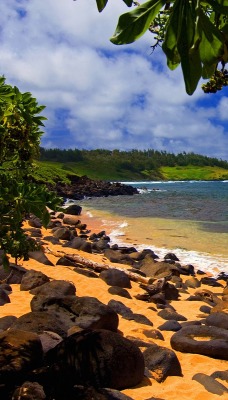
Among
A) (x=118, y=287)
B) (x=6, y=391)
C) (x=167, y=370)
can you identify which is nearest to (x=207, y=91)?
(x=167, y=370)

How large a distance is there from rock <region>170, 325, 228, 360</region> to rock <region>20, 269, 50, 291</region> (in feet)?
12.0

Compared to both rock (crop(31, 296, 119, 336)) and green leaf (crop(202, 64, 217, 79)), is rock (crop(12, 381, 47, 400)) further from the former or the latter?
green leaf (crop(202, 64, 217, 79))

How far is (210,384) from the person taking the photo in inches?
221

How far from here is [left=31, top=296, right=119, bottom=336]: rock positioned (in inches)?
263

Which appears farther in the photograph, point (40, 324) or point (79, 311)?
point (79, 311)

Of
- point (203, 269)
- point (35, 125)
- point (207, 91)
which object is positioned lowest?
point (203, 269)

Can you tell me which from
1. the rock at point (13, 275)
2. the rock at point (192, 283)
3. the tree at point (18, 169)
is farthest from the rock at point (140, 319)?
the tree at point (18, 169)

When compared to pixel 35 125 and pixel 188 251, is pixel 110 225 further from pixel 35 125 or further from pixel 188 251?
pixel 35 125

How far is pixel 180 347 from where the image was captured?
6945 millimetres

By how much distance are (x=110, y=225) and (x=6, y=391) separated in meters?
24.0

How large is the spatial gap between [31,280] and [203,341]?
4.36 metres

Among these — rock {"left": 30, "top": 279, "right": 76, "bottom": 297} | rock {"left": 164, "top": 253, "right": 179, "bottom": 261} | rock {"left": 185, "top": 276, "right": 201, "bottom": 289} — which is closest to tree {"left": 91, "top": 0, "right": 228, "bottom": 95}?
rock {"left": 30, "top": 279, "right": 76, "bottom": 297}

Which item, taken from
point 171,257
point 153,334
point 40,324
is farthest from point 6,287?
point 171,257

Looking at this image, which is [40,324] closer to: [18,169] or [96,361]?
[96,361]
